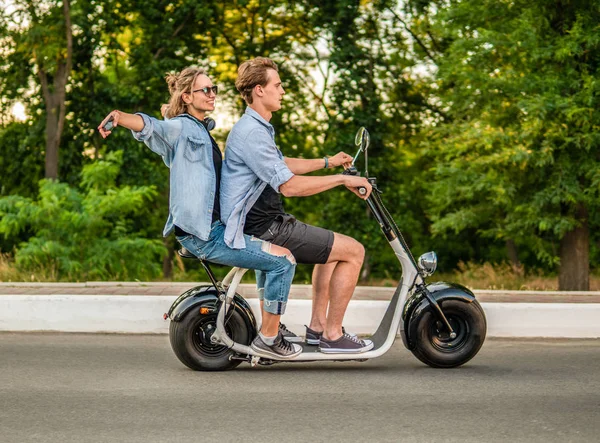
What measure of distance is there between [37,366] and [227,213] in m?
1.69

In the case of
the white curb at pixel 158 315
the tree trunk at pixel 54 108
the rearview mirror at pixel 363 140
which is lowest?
the white curb at pixel 158 315

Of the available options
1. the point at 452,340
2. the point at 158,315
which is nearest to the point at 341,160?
the point at 452,340

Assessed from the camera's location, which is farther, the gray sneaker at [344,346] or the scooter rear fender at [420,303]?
the scooter rear fender at [420,303]

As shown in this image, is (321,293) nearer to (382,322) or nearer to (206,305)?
(382,322)

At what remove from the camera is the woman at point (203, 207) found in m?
6.02

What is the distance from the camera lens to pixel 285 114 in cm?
2531

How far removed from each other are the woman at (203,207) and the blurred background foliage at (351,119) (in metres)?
6.20

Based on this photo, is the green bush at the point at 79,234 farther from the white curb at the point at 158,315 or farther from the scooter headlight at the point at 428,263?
the scooter headlight at the point at 428,263

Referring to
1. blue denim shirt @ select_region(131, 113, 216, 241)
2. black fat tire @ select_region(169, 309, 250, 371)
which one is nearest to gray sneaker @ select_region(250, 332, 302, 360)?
black fat tire @ select_region(169, 309, 250, 371)

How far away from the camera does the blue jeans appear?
607cm

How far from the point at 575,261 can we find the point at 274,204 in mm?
12466

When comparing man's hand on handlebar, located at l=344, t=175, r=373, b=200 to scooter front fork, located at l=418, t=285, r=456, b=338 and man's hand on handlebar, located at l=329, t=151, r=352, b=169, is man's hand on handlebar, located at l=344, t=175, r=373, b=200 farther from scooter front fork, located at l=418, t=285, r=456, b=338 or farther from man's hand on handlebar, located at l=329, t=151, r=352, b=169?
scooter front fork, located at l=418, t=285, r=456, b=338

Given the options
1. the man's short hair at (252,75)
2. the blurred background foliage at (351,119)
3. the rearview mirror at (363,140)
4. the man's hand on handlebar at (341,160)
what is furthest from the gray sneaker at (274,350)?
the blurred background foliage at (351,119)

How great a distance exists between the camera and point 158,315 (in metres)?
8.13
